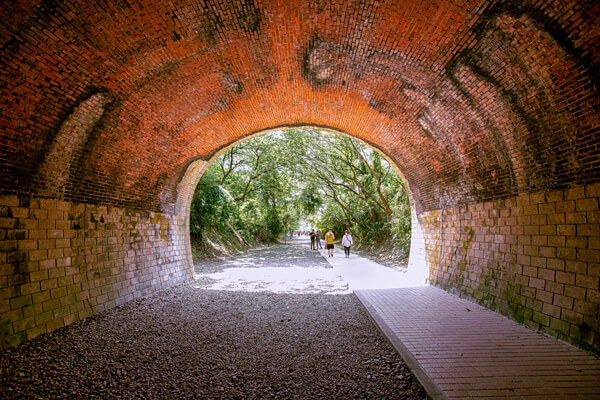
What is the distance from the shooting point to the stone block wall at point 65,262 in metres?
4.18

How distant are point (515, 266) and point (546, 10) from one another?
3.96m

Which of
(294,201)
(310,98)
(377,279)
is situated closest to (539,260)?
(377,279)

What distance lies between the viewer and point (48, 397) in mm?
2791

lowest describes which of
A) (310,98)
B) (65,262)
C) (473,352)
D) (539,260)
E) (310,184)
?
(473,352)

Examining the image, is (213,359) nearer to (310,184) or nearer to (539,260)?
(539,260)

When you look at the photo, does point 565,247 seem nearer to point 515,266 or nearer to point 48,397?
point 515,266

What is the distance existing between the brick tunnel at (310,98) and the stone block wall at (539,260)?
25mm

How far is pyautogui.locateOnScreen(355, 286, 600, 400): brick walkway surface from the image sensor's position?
2.78 metres

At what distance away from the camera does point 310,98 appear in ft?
24.7

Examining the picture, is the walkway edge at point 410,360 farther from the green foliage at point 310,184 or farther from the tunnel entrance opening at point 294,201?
the green foliage at point 310,184

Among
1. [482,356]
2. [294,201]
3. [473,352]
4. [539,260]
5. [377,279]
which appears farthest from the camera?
[294,201]

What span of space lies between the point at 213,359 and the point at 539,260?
203 inches

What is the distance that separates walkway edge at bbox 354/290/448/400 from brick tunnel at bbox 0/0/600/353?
7.75ft

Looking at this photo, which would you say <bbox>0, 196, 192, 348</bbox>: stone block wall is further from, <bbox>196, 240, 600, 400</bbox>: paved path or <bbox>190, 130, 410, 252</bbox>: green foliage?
<bbox>190, 130, 410, 252</bbox>: green foliage
